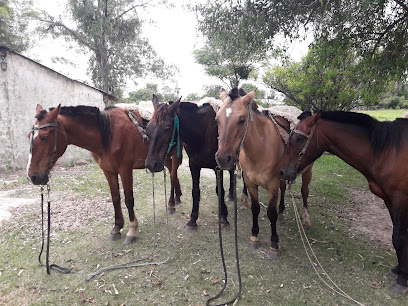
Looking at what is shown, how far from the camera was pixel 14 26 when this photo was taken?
13453mm

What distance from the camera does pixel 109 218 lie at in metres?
4.58

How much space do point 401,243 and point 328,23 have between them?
4720 mm

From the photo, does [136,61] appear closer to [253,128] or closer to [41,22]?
[41,22]

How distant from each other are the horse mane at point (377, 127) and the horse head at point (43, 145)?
10.9 ft

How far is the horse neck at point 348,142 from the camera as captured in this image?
2660 millimetres

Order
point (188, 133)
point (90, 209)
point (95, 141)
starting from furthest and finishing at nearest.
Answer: point (90, 209) < point (188, 133) < point (95, 141)

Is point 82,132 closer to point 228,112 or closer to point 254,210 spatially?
point 228,112

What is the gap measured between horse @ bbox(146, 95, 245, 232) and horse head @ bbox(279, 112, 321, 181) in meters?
1.27

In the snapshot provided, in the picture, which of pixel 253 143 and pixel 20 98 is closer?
pixel 253 143

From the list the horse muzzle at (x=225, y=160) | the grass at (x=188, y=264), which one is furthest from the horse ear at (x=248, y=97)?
the grass at (x=188, y=264)

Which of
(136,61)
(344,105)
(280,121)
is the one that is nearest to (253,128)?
(280,121)

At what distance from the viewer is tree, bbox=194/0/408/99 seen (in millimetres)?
5047

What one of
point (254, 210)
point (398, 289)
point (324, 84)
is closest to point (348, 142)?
point (254, 210)

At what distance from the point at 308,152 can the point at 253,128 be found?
2.42 feet
